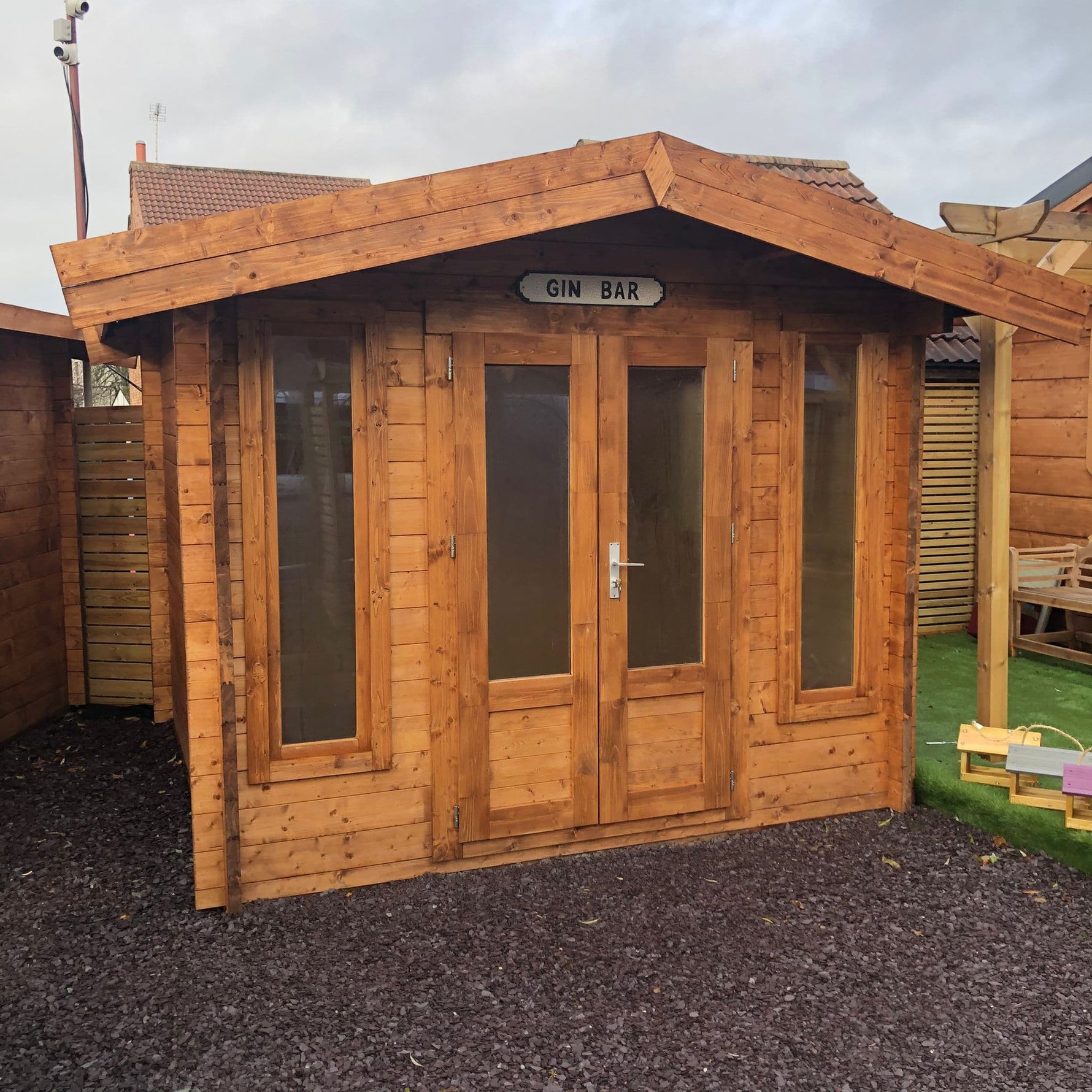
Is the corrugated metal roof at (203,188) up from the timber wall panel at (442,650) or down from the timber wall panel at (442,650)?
up

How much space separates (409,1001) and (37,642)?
530 cm

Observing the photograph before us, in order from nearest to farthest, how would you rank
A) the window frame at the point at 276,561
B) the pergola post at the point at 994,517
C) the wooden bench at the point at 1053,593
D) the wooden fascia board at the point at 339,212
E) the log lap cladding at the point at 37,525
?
the wooden fascia board at the point at 339,212 < the window frame at the point at 276,561 < the pergola post at the point at 994,517 < the log lap cladding at the point at 37,525 < the wooden bench at the point at 1053,593

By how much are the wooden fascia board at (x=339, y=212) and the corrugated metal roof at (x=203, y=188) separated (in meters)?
17.9

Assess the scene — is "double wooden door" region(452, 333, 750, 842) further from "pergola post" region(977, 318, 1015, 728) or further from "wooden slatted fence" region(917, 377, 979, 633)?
"wooden slatted fence" region(917, 377, 979, 633)

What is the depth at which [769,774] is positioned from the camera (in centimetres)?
560

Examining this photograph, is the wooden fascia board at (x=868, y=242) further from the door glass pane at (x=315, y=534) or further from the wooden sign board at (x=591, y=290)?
the door glass pane at (x=315, y=534)

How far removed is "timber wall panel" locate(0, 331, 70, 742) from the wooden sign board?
4.59m

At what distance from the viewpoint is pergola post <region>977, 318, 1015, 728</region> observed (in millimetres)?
5703

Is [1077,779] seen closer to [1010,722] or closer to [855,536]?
[855,536]

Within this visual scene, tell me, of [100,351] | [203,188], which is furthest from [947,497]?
[203,188]

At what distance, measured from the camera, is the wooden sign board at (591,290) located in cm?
495

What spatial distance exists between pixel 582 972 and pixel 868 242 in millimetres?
3597

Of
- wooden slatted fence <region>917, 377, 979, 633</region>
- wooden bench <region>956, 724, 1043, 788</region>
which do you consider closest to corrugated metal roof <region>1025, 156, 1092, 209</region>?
wooden slatted fence <region>917, 377, 979, 633</region>

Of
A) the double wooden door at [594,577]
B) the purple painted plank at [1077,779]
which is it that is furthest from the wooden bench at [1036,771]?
the double wooden door at [594,577]
